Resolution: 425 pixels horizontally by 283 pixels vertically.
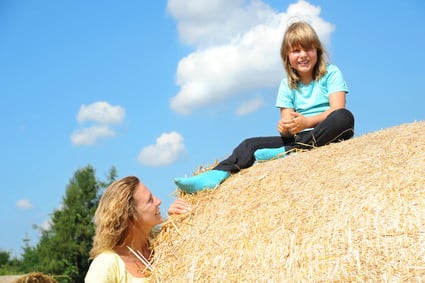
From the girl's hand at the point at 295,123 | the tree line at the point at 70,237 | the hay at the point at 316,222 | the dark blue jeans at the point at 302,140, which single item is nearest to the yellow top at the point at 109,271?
the hay at the point at 316,222

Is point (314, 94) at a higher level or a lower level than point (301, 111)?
higher

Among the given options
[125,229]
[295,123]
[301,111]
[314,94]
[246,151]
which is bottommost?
[125,229]

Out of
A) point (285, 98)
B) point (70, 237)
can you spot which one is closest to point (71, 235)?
point (70, 237)

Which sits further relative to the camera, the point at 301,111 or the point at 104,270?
the point at 301,111

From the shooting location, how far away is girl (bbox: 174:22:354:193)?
4203mm

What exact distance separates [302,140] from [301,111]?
35 centimetres

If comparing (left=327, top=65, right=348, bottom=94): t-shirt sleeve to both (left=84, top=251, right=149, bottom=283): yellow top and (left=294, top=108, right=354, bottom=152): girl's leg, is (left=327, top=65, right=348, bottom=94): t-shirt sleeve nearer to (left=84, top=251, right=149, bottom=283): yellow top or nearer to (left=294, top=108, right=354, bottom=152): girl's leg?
(left=294, top=108, right=354, bottom=152): girl's leg

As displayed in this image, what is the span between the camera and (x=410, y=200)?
2.89 m

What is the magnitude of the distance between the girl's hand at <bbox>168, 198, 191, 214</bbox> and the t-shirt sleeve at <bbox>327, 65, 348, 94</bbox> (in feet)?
4.76

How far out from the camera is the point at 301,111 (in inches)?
182

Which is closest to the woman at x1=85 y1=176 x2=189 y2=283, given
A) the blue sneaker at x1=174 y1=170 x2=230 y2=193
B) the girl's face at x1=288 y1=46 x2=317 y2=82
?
the blue sneaker at x1=174 y1=170 x2=230 y2=193

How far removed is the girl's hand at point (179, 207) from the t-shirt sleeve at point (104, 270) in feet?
1.90

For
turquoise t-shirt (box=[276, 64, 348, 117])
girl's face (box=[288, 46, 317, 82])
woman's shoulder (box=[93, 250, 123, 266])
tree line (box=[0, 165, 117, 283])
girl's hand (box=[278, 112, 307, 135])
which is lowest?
woman's shoulder (box=[93, 250, 123, 266])

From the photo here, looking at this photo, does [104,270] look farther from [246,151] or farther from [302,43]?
[302,43]
